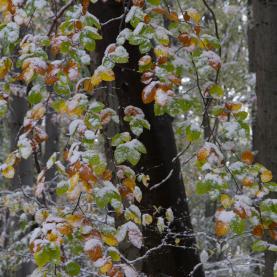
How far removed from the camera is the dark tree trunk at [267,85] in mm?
3695

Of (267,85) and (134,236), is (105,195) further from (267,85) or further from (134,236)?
(267,85)

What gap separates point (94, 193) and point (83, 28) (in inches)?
29.3

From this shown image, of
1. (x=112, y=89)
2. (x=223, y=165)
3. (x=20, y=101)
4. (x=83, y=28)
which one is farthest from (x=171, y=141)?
(x=20, y=101)

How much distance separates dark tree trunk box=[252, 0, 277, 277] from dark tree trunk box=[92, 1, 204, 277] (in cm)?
106

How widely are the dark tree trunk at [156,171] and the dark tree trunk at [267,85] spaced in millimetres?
1057

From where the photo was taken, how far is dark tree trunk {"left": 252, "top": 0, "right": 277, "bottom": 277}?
12.1 ft

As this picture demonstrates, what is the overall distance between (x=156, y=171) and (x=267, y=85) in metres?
1.40

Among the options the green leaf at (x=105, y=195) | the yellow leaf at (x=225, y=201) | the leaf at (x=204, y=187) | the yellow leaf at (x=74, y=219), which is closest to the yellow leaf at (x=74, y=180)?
the green leaf at (x=105, y=195)

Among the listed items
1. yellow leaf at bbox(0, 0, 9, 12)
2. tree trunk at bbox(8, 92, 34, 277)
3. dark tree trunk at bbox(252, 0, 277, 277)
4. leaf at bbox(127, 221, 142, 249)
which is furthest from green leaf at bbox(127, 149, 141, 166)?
tree trunk at bbox(8, 92, 34, 277)

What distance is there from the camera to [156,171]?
9.53 feet

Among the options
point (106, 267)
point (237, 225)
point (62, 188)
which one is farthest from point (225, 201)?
point (62, 188)

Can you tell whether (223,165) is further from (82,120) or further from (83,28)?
(83,28)

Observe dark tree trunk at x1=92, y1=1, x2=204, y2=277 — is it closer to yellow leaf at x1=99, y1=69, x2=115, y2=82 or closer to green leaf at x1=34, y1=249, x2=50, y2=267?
yellow leaf at x1=99, y1=69, x2=115, y2=82

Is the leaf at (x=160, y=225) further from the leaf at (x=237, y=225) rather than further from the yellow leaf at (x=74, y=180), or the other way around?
the yellow leaf at (x=74, y=180)
